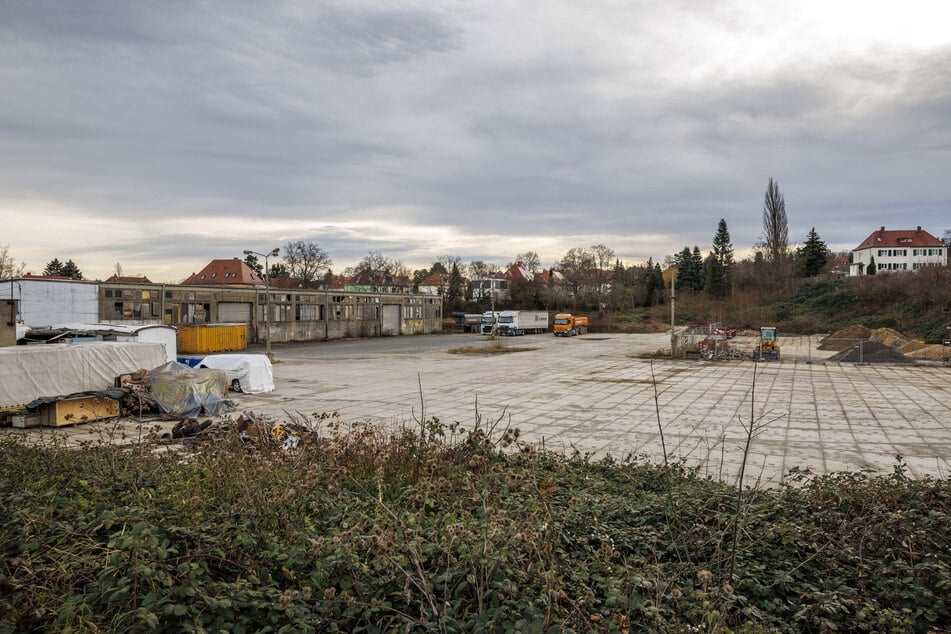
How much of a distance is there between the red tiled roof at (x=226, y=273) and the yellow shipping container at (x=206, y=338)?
50.1m

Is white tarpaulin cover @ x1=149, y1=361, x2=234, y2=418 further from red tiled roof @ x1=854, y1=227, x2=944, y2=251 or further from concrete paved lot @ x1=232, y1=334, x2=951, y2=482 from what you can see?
red tiled roof @ x1=854, y1=227, x2=944, y2=251

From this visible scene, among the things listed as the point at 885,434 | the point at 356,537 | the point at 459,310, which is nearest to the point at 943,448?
the point at 885,434

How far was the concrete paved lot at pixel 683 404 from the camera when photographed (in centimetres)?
1076

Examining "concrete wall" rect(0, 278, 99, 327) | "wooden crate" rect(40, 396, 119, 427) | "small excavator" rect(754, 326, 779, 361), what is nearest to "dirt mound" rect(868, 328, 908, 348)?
"small excavator" rect(754, 326, 779, 361)

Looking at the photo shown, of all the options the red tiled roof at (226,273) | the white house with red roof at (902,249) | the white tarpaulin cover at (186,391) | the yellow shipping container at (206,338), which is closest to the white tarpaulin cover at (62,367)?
the white tarpaulin cover at (186,391)

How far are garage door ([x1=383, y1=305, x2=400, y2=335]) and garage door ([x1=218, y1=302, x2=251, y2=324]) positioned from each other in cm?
1634

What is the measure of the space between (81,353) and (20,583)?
13372 millimetres

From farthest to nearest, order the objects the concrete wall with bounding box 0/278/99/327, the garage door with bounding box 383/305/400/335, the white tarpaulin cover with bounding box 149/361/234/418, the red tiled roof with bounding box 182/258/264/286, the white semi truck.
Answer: the red tiled roof with bounding box 182/258/264/286, the garage door with bounding box 383/305/400/335, the white semi truck, the concrete wall with bounding box 0/278/99/327, the white tarpaulin cover with bounding box 149/361/234/418

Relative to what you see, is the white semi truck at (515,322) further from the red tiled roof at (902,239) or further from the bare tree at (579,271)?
the red tiled roof at (902,239)

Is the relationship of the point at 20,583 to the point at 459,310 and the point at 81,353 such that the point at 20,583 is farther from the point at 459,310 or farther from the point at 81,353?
→ the point at 459,310

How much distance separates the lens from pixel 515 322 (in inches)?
2320

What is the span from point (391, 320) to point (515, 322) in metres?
13.6

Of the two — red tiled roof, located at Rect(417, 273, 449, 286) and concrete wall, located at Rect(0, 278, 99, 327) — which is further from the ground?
red tiled roof, located at Rect(417, 273, 449, 286)

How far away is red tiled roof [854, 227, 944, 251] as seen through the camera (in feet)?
273
